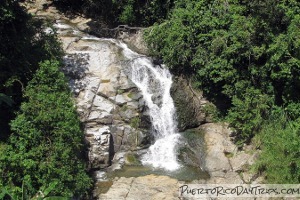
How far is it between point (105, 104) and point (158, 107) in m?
1.91

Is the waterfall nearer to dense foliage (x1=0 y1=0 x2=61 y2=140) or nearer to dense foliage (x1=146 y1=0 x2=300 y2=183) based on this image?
dense foliage (x1=146 y1=0 x2=300 y2=183)

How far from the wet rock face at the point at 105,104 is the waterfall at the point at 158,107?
0.34 meters

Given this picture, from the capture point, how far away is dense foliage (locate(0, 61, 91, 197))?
31.3 feet

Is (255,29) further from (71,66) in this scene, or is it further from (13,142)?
(13,142)

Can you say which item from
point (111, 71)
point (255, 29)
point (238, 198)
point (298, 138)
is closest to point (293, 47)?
point (255, 29)

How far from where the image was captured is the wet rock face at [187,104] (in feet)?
47.2

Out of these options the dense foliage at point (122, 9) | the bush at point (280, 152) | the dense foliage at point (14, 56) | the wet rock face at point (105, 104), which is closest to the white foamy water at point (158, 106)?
the wet rock face at point (105, 104)

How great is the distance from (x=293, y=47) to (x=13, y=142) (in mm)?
9013

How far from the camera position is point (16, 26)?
1136 cm

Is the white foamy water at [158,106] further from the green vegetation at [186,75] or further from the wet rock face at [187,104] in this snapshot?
the green vegetation at [186,75]

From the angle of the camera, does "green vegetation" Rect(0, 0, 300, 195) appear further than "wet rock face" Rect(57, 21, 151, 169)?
No

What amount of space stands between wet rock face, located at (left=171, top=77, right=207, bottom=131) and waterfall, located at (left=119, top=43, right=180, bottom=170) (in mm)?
222

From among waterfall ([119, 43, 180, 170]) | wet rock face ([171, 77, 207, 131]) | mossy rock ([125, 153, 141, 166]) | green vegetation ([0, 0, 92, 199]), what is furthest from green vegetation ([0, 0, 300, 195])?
mossy rock ([125, 153, 141, 166])

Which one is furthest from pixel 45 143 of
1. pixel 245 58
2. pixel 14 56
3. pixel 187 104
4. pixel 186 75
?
pixel 245 58
